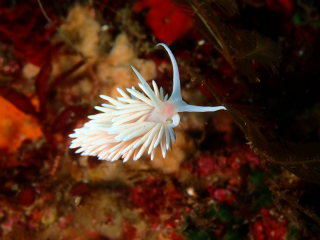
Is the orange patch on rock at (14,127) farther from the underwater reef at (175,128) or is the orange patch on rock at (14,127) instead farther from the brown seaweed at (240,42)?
the brown seaweed at (240,42)

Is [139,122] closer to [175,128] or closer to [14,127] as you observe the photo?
[175,128]

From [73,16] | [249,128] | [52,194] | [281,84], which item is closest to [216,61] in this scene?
[281,84]

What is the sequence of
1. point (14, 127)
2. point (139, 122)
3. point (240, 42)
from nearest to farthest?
point (139, 122) → point (240, 42) → point (14, 127)

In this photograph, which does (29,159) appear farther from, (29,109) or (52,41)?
(52,41)

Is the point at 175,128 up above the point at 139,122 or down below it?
below

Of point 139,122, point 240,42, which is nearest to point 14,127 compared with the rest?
point 139,122

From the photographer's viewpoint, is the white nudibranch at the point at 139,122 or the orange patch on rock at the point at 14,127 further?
the orange patch on rock at the point at 14,127

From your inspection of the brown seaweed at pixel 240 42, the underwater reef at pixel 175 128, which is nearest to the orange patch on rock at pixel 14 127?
the underwater reef at pixel 175 128

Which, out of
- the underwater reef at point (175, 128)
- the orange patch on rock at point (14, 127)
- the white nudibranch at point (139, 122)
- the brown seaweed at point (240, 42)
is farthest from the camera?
the orange patch on rock at point (14, 127)
